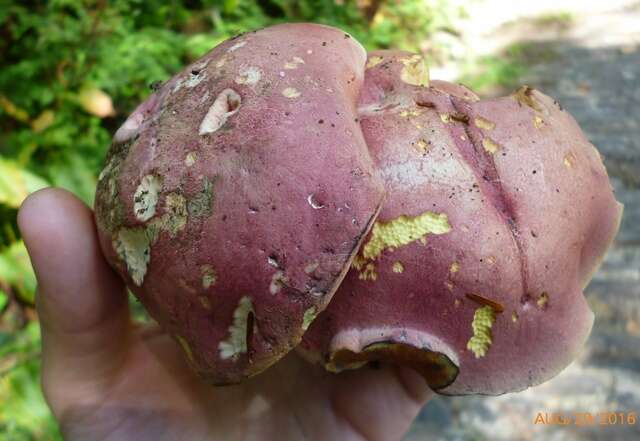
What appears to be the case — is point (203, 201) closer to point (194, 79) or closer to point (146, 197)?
point (146, 197)

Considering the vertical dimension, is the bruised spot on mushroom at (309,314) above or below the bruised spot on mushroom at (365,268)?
above

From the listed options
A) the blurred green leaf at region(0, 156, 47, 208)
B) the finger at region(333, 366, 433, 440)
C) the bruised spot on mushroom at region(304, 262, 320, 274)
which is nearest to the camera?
the bruised spot on mushroom at region(304, 262, 320, 274)

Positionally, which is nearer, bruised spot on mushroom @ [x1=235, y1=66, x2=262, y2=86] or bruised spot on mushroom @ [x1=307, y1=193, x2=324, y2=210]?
bruised spot on mushroom @ [x1=307, y1=193, x2=324, y2=210]

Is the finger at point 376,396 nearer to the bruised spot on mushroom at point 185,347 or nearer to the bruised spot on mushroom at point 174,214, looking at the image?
the bruised spot on mushroom at point 185,347

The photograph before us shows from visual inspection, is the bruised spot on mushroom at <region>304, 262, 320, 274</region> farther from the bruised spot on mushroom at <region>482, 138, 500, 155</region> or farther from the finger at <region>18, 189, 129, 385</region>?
the finger at <region>18, 189, 129, 385</region>

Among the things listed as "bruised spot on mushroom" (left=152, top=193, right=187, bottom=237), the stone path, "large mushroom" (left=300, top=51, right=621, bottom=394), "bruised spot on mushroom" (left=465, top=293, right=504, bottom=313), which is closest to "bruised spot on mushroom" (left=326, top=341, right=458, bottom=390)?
"large mushroom" (left=300, top=51, right=621, bottom=394)

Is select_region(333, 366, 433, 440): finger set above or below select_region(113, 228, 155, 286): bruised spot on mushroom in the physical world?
below
